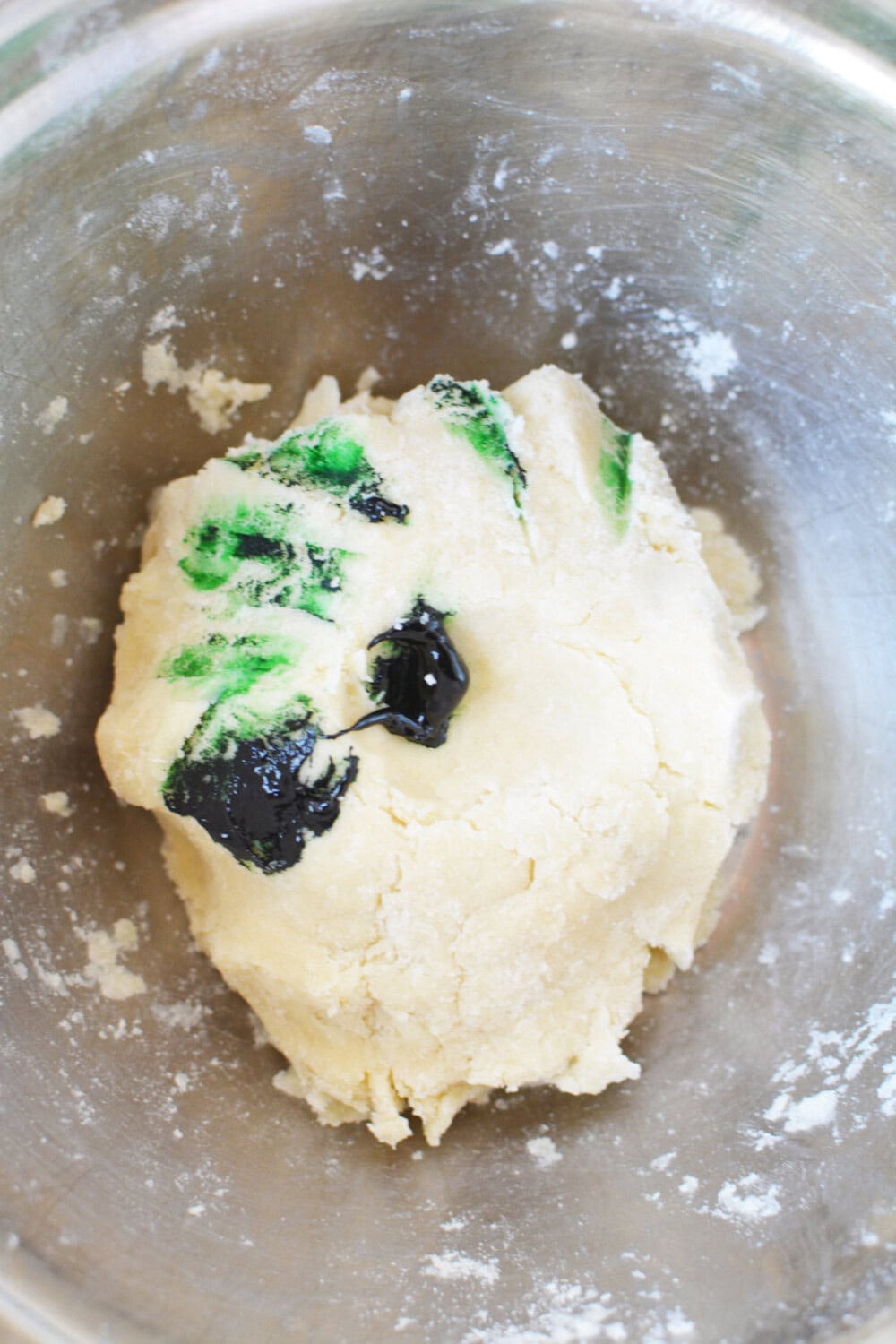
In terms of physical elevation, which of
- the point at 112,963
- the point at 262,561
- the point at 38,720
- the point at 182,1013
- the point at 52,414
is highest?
the point at 52,414

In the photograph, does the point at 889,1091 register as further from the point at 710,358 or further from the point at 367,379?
the point at 367,379

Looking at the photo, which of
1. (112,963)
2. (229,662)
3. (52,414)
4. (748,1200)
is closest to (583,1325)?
(748,1200)

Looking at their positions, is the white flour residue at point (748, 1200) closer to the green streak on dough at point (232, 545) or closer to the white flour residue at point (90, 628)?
the green streak on dough at point (232, 545)

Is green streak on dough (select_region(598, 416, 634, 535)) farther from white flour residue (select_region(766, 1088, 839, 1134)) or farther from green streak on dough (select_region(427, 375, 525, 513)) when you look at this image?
white flour residue (select_region(766, 1088, 839, 1134))

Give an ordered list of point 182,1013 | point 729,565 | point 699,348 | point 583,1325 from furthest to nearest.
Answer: point 729,565, point 699,348, point 182,1013, point 583,1325

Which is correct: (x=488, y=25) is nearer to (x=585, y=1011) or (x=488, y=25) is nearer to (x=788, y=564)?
(x=788, y=564)

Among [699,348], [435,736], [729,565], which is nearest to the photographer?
[435,736]

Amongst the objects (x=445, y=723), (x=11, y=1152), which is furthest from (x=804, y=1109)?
(x=11, y=1152)
